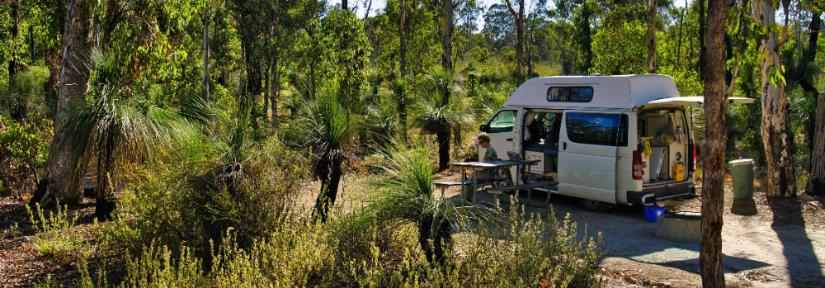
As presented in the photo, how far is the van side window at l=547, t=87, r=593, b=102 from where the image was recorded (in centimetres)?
1108

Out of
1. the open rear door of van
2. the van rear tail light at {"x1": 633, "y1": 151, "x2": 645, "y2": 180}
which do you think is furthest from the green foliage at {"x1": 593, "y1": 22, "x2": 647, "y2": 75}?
the van rear tail light at {"x1": 633, "y1": 151, "x2": 645, "y2": 180}

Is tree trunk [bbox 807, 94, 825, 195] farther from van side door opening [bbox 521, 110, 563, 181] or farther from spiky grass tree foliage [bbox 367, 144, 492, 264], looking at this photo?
spiky grass tree foliage [bbox 367, 144, 492, 264]

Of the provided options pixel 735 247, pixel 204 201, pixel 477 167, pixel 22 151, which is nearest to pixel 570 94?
pixel 477 167

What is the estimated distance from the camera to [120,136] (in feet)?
27.8

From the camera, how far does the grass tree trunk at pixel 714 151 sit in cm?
536

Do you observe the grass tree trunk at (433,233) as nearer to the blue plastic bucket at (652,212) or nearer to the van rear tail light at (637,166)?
the van rear tail light at (637,166)

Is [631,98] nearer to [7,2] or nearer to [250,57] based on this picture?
[7,2]

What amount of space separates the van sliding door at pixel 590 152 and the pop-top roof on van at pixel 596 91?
20 centimetres

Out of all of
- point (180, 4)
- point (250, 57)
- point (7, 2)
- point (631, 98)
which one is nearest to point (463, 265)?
point (631, 98)

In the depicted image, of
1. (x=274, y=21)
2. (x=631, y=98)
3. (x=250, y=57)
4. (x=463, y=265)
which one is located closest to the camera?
(x=463, y=265)

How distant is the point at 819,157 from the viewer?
11727mm

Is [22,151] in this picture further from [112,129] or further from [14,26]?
[14,26]

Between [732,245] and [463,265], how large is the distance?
163 inches

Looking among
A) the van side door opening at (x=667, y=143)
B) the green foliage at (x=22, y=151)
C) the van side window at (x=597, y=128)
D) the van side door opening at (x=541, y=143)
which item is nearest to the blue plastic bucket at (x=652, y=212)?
the van side door opening at (x=667, y=143)
